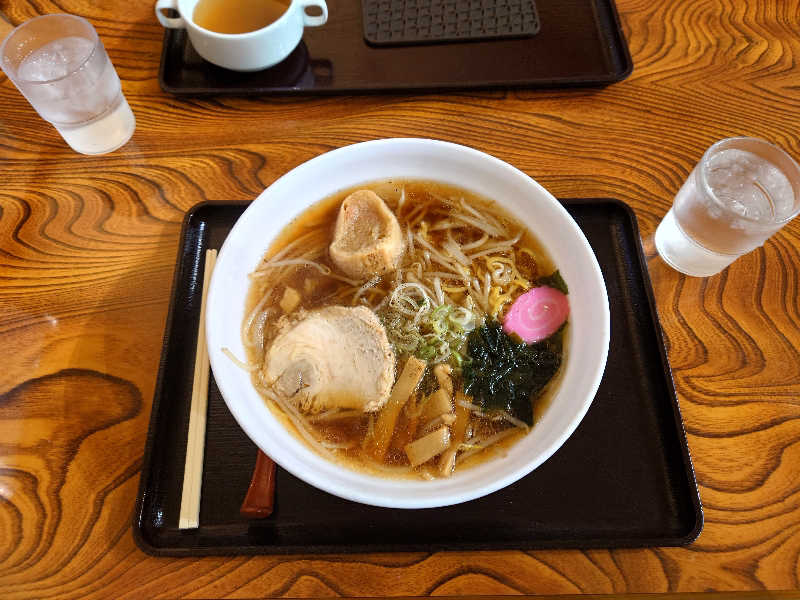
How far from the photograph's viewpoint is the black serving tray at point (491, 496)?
1194 mm

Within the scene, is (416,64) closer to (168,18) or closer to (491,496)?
(168,18)

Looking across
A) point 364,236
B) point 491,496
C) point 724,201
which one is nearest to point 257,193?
point 364,236

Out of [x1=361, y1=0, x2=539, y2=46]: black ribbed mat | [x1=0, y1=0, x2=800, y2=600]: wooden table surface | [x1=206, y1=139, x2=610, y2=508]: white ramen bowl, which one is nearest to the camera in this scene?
[x1=206, y1=139, x2=610, y2=508]: white ramen bowl

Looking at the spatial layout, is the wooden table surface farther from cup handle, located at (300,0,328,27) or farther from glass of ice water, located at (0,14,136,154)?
cup handle, located at (300,0,328,27)

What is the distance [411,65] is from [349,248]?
2.60 ft

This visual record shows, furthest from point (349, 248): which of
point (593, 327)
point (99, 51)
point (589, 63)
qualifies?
point (589, 63)

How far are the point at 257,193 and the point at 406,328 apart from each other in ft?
2.17

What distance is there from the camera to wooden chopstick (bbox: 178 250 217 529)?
1206 millimetres

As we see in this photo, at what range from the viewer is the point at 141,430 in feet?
4.33

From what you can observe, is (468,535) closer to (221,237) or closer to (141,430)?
(141,430)

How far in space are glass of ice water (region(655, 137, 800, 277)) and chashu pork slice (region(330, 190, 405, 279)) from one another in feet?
2.54

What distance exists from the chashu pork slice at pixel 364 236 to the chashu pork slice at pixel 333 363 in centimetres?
13

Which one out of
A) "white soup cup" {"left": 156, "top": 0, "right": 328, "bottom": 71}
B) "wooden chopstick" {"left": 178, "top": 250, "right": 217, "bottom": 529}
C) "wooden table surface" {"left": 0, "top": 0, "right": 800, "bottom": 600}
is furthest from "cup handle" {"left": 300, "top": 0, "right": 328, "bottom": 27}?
Result: "wooden chopstick" {"left": 178, "top": 250, "right": 217, "bottom": 529}

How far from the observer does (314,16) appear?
1.77 m
